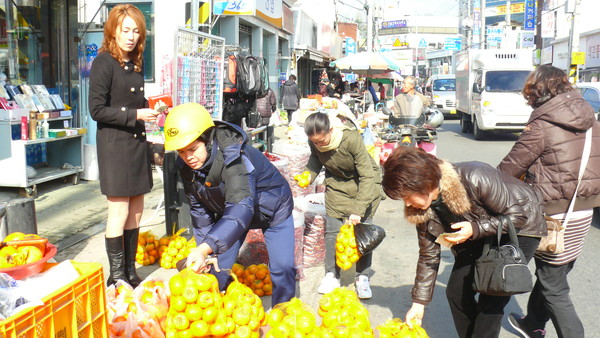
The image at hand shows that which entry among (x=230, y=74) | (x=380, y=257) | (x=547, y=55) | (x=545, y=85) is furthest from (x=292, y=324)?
(x=547, y=55)

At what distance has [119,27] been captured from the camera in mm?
4055

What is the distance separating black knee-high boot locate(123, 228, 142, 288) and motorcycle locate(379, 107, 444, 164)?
19.7ft

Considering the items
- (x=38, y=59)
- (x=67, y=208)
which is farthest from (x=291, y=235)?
(x=38, y=59)

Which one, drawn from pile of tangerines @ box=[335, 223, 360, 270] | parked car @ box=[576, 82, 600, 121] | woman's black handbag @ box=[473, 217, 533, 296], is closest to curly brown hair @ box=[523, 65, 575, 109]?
woman's black handbag @ box=[473, 217, 533, 296]

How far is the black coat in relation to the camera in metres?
4.07

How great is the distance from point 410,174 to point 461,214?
45 cm

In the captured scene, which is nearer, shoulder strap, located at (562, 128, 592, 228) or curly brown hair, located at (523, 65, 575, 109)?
shoulder strap, located at (562, 128, 592, 228)

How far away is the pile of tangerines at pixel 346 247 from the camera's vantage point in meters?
4.65

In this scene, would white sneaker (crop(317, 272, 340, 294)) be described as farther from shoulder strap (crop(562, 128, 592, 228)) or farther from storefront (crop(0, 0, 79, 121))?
storefront (crop(0, 0, 79, 121))

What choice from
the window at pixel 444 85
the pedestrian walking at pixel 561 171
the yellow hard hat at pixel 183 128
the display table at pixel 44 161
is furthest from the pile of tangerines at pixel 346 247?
the window at pixel 444 85

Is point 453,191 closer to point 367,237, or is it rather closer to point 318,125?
point 367,237

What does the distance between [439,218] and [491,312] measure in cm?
65

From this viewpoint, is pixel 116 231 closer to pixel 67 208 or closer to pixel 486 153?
pixel 67 208

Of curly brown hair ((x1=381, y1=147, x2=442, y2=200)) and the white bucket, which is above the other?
curly brown hair ((x1=381, y1=147, x2=442, y2=200))
